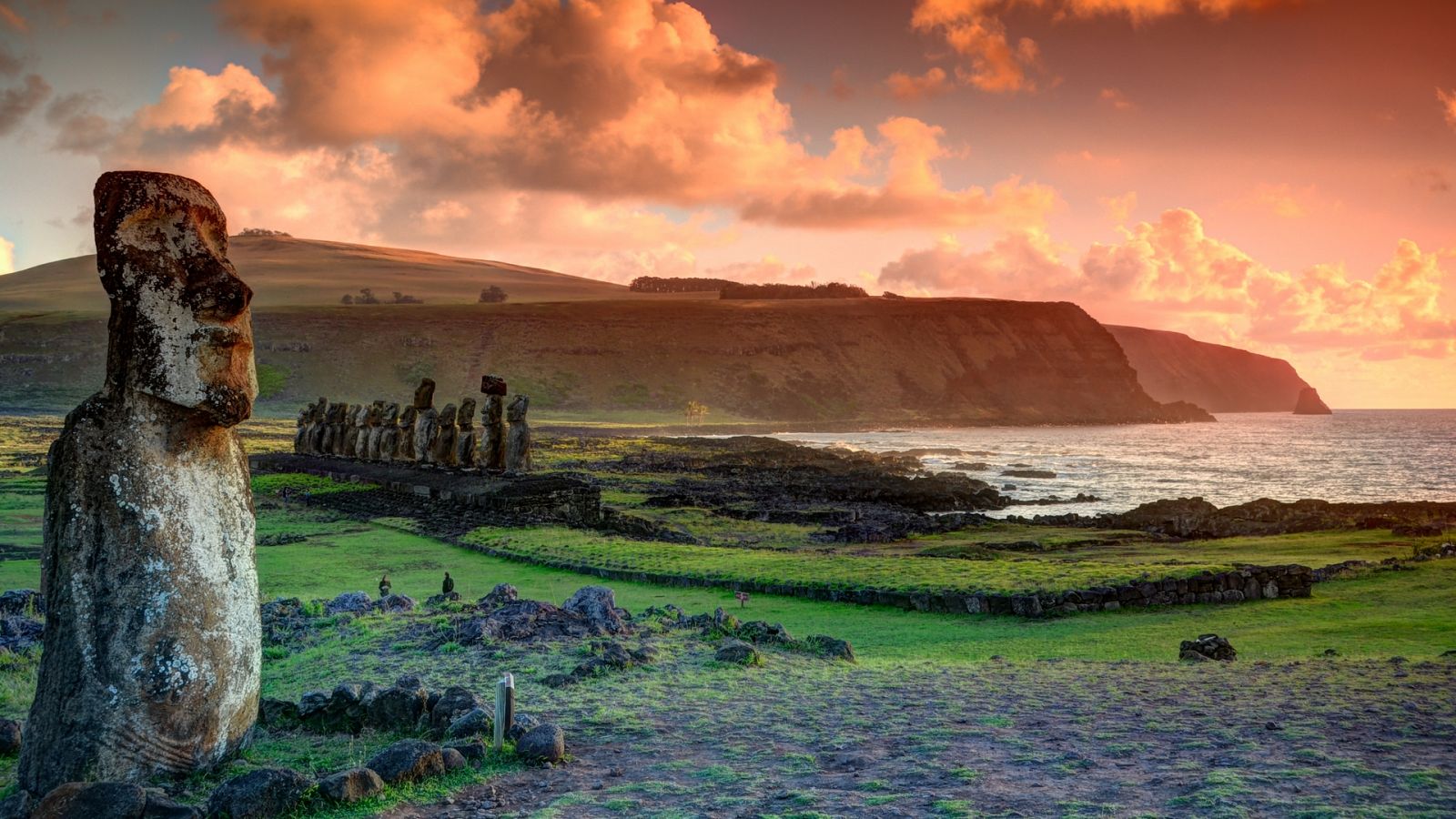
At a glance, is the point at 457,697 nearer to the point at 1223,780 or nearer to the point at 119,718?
the point at 119,718

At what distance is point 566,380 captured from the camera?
156 m

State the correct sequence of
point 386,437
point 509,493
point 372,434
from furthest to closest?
point 372,434, point 386,437, point 509,493

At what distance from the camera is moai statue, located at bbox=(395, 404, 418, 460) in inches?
1511

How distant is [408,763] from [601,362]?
523 feet

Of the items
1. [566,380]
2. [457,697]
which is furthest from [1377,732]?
[566,380]

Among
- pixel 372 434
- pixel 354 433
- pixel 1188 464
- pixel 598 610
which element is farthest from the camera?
pixel 1188 464

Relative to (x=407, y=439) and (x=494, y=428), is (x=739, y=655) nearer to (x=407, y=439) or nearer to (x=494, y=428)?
(x=494, y=428)

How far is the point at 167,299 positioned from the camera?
7457 millimetres

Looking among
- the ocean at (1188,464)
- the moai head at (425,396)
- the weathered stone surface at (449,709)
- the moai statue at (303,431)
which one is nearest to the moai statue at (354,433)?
the moai statue at (303,431)

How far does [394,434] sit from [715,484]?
15888 millimetres

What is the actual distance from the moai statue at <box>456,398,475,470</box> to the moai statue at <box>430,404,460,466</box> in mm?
312

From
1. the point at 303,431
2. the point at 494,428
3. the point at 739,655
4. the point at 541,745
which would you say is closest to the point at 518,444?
the point at 494,428

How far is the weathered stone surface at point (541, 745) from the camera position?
794 centimetres

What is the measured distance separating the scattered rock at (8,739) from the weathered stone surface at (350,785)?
3212 mm
